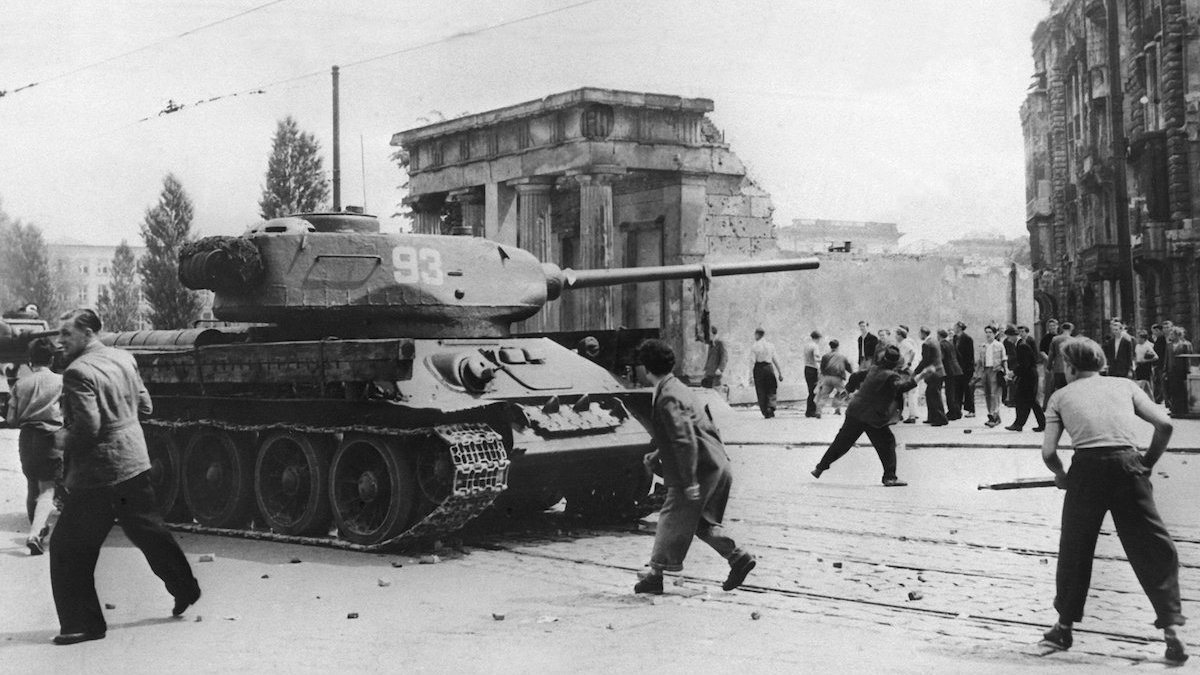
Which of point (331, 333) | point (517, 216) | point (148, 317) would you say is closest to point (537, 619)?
point (331, 333)

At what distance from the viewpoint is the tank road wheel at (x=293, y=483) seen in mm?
10430

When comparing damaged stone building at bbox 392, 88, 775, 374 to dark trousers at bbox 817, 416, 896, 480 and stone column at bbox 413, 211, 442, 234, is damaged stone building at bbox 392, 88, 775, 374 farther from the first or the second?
dark trousers at bbox 817, 416, 896, 480

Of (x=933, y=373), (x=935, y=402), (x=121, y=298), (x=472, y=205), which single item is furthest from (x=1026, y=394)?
(x=121, y=298)

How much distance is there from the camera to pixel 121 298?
51312 mm

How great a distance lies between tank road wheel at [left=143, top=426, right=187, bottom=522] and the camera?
1171cm

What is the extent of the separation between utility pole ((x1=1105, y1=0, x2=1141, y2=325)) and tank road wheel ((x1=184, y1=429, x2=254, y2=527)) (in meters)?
26.1

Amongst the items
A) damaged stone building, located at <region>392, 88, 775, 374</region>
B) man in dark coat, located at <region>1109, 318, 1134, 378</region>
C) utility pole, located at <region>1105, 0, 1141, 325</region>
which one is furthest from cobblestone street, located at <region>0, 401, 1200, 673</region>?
utility pole, located at <region>1105, 0, 1141, 325</region>

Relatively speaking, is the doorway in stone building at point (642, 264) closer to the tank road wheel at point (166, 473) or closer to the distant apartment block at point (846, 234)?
the distant apartment block at point (846, 234)

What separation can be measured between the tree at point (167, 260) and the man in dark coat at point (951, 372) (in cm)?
3038

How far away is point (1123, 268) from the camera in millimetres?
32719

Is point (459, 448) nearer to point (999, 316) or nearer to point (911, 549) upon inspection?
point (911, 549)

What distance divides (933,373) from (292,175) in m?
38.2

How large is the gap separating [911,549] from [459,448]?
3.16 metres

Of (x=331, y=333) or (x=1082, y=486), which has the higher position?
(x=331, y=333)
